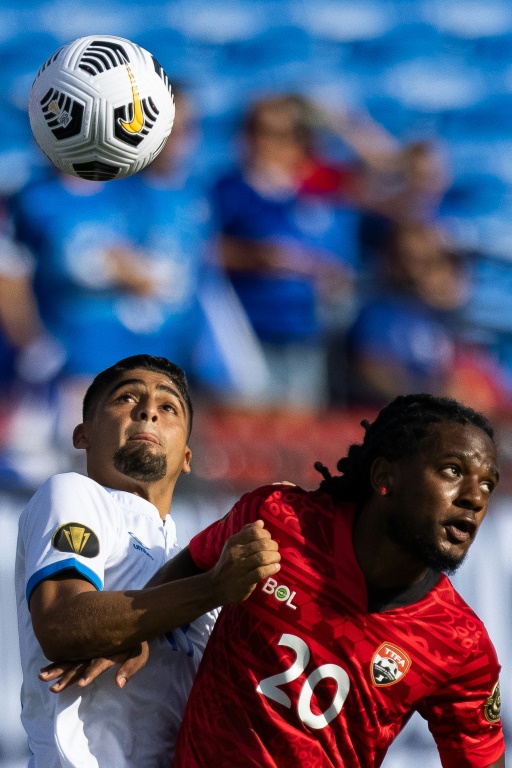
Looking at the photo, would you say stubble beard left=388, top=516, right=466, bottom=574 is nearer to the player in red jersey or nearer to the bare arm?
the player in red jersey

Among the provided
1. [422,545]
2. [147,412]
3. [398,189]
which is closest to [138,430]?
[147,412]

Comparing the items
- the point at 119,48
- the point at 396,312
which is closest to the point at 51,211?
the point at 396,312

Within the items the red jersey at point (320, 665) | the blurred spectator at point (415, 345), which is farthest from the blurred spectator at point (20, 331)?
the red jersey at point (320, 665)

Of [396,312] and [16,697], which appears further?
[396,312]

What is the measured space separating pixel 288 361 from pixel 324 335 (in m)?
0.33

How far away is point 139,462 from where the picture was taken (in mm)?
4102

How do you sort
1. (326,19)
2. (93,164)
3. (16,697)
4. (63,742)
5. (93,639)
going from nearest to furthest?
(93,639), (63,742), (93,164), (16,697), (326,19)

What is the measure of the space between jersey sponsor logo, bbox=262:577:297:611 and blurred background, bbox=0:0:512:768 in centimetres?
419

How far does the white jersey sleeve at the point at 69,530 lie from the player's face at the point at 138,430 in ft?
0.94

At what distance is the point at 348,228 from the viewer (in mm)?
9133

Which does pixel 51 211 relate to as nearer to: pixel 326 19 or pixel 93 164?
pixel 326 19

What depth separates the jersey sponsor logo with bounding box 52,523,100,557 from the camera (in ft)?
11.4

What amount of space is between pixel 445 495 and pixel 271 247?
18.9ft

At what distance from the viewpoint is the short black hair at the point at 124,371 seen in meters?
4.28
